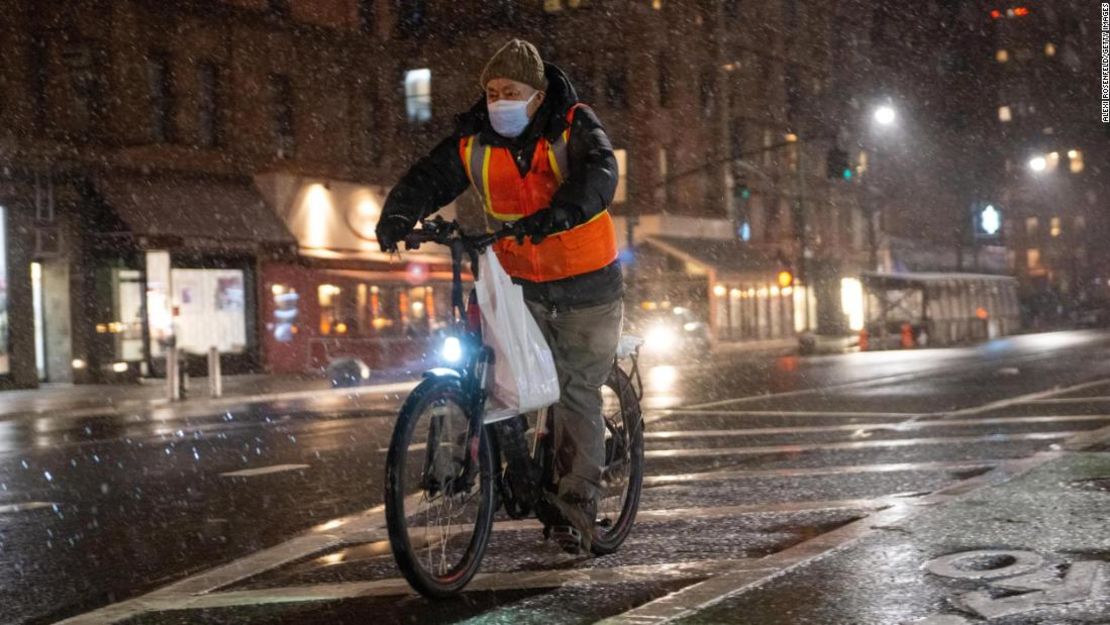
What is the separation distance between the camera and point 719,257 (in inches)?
1902

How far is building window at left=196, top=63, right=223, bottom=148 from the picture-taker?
29875 millimetres

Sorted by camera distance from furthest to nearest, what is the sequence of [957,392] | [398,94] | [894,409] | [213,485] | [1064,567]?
[398,94]
[957,392]
[894,409]
[213,485]
[1064,567]

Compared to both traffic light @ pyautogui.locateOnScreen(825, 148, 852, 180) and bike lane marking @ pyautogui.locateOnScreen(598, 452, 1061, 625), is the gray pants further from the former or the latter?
traffic light @ pyautogui.locateOnScreen(825, 148, 852, 180)

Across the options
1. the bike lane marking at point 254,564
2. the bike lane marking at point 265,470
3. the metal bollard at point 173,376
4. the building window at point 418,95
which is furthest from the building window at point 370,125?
the bike lane marking at point 254,564

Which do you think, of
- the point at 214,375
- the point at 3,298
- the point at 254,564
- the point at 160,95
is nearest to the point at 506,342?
the point at 254,564

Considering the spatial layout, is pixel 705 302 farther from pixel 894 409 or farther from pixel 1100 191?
pixel 1100 191

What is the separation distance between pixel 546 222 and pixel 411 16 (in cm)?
3717

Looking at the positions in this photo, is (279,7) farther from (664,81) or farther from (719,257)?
(719,257)

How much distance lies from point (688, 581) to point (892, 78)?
215 ft

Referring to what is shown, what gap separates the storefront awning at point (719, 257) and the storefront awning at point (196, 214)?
58.5 feet

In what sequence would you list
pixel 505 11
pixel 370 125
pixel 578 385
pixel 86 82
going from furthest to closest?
pixel 505 11
pixel 370 125
pixel 86 82
pixel 578 385

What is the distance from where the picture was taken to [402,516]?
4.21m

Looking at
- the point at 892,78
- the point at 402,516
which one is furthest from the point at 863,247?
the point at 402,516

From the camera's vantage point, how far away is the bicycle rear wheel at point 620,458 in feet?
17.7
